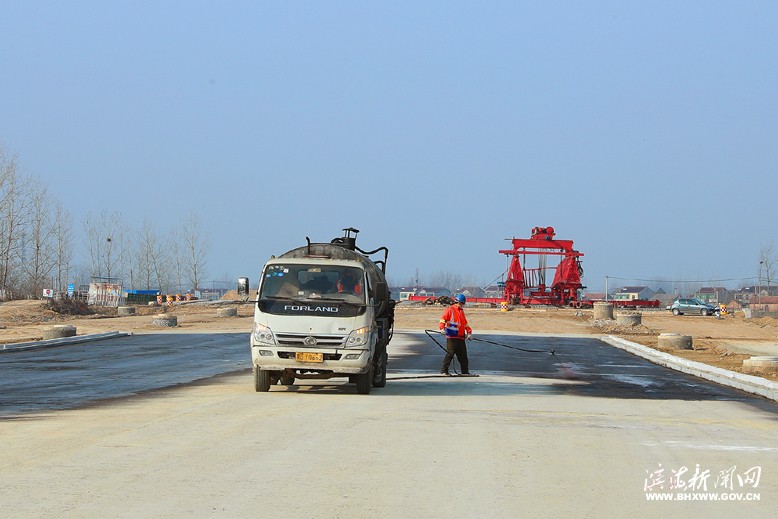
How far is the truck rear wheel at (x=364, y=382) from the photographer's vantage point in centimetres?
1811

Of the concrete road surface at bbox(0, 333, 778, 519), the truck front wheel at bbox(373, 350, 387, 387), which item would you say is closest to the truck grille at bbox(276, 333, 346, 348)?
the concrete road surface at bbox(0, 333, 778, 519)

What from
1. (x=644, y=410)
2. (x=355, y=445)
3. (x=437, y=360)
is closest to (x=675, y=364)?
(x=437, y=360)

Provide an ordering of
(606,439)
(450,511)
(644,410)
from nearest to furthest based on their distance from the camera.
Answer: (450,511) < (606,439) < (644,410)

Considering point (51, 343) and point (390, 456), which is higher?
point (51, 343)

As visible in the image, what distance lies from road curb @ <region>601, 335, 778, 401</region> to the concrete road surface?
1.65 m

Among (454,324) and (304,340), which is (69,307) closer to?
(454,324)

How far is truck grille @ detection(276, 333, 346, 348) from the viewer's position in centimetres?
1764

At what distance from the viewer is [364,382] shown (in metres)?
18.2

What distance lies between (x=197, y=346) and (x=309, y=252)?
17.2 m

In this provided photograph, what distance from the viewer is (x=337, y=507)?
7.86 m

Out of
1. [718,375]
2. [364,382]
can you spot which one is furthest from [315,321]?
[718,375]

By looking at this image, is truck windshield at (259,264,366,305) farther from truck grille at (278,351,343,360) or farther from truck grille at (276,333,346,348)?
truck grille at (278,351,343,360)

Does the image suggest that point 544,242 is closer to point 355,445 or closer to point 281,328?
point 281,328

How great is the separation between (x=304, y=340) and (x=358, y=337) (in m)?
0.94
